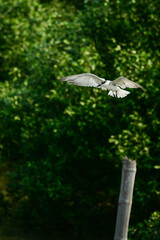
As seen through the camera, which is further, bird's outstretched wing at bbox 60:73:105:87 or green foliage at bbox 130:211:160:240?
green foliage at bbox 130:211:160:240

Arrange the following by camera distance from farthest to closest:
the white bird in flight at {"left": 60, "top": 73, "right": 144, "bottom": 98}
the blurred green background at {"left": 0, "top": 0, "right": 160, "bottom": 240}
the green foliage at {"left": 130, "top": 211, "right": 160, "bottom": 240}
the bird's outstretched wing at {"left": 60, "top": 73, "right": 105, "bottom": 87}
→ the blurred green background at {"left": 0, "top": 0, "right": 160, "bottom": 240} → the green foliage at {"left": 130, "top": 211, "right": 160, "bottom": 240} → the bird's outstretched wing at {"left": 60, "top": 73, "right": 105, "bottom": 87} → the white bird in flight at {"left": 60, "top": 73, "right": 144, "bottom": 98}

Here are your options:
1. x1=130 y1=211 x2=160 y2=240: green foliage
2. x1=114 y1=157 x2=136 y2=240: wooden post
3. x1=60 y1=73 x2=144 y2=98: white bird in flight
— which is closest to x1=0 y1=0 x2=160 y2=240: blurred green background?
x1=130 y1=211 x2=160 y2=240: green foliage

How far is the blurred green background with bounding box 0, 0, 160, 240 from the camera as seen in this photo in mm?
10891

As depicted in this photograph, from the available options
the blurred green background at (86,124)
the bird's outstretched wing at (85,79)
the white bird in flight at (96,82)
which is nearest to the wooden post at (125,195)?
the white bird in flight at (96,82)

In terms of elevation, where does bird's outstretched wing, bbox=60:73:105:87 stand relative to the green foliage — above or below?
above

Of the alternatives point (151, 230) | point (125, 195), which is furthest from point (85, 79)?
point (151, 230)

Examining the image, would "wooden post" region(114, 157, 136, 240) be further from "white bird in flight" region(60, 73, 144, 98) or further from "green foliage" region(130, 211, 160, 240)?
"green foliage" region(130, 211, 160, 240)

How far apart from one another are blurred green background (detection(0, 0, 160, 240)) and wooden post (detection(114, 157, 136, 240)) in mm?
3175

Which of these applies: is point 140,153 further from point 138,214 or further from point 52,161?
point 52,161

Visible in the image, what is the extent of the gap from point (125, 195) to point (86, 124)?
5.02 meters

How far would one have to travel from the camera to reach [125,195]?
6.61 meters

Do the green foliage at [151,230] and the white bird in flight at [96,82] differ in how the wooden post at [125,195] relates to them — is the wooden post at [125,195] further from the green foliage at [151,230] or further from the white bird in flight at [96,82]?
the green foliage at [151,230]

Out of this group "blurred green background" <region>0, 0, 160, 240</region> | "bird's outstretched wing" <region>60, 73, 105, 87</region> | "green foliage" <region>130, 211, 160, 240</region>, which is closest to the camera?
"bird's outstretched wing" <region>60, 73, 105, 87</region>

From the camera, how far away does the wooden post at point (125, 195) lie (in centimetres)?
654
